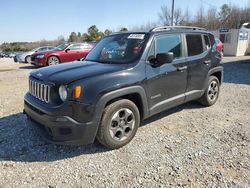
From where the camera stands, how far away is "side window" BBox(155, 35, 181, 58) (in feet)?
13.6

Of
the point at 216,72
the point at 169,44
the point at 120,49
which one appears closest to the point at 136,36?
the point at 120,49

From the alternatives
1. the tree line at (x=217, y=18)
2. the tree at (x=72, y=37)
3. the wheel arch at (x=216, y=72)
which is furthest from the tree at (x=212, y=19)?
the wheel arch at (x=216, y=72)

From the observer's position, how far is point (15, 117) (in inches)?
199

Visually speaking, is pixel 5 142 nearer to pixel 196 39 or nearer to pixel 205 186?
pixel 205 186

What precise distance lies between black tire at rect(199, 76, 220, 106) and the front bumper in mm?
3137

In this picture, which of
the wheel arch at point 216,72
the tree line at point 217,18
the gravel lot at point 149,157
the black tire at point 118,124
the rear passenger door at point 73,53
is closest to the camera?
the gravel lot at point 149,157

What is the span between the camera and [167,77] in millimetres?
4219

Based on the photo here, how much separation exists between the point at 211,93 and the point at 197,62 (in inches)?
44.7

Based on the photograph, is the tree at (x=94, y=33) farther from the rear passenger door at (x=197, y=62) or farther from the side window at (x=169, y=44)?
the side window at (x=169, y=44)

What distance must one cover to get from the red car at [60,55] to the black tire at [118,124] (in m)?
10.3

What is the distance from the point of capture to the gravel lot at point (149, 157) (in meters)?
2.94

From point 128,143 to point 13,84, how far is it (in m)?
6.54

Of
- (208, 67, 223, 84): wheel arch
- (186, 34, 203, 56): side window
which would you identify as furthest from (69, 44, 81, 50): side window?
(186, 34, 203, 56): side window

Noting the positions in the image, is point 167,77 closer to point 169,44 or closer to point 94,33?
point 169,44
